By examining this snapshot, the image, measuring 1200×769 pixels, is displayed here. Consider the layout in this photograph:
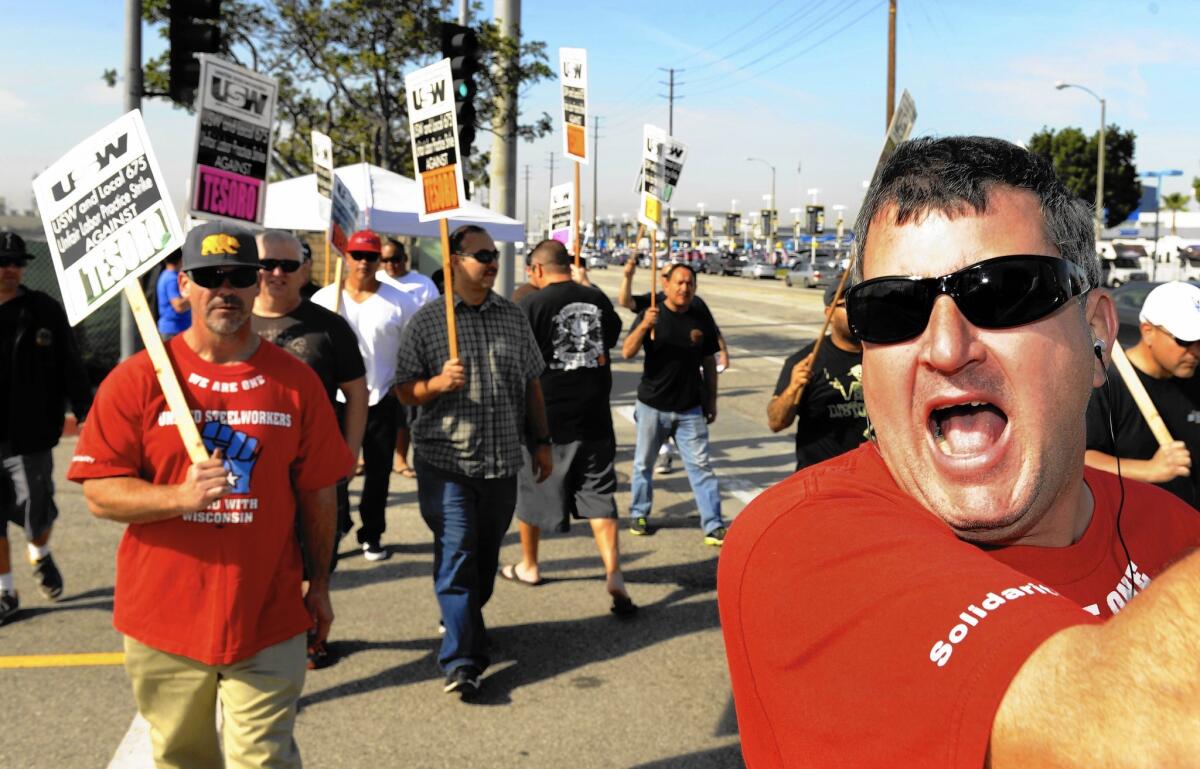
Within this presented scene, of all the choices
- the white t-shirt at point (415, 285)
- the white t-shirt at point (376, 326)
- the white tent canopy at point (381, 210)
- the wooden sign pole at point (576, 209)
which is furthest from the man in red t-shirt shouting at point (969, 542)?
the white tent canopy at point (381, 210)

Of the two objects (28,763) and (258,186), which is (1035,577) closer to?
(28,763)

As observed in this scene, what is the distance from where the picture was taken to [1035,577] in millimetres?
1214

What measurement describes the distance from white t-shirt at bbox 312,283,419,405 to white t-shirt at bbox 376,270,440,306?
73cm

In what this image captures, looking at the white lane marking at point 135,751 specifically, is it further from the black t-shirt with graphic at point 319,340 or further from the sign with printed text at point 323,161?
the sign with printed text at point 323,161

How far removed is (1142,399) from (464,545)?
9.63 ft

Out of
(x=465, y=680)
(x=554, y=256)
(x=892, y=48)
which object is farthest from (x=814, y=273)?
(x=465, y=680)

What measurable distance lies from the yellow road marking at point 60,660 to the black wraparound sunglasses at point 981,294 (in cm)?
479

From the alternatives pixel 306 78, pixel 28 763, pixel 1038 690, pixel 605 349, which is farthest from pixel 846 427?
pixel 306 78

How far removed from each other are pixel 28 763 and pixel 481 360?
8.19 ft

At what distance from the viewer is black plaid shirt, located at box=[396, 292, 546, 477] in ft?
16.2

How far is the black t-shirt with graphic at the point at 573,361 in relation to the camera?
6.11 meters

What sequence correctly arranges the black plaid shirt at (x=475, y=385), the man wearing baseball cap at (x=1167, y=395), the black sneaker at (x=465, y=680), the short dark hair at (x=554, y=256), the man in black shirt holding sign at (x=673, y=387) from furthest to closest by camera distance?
the man in black shirt holding sign at (x=673, y=387) → the short dark hair at (x=554, y=256) → the black plaid shirt at (x=475, y=385) → the black sneaker at (x=465, y=680) → the man wearing baseball cap at (x=1167, y=395)

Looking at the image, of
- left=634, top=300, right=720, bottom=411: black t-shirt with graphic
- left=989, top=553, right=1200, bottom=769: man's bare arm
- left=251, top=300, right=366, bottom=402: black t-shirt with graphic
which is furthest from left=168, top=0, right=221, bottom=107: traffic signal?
left=989, top=553, right=1200, bottom=769: man's bare arm

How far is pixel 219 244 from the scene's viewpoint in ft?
10.9
